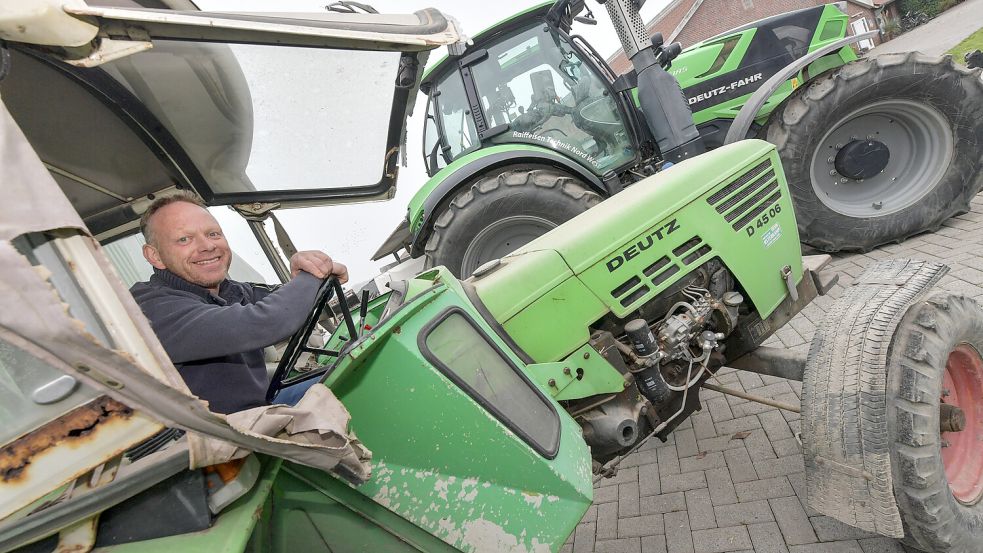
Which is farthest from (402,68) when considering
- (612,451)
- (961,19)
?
(961,19)

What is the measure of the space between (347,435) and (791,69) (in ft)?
13.5

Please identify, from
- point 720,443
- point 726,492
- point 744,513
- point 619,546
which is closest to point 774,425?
point 720,443

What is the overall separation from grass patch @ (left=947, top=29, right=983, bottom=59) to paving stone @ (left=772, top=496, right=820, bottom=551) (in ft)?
37.2

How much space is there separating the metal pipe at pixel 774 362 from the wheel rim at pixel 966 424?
46cm

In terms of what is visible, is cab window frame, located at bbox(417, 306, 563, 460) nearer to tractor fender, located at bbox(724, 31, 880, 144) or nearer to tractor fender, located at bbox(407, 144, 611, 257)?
tractor fender, located at bbox(407, 144, 611, 257)

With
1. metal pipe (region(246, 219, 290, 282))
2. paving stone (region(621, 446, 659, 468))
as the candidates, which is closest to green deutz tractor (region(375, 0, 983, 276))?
metal pipe (region(246, 219, 290, 282))

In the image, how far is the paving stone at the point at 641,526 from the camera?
230cm

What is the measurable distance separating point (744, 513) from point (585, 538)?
2.28ft

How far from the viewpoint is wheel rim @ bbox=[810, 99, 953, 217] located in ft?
13.1

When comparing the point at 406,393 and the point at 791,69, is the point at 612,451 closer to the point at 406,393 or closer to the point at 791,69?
the point at 406,393

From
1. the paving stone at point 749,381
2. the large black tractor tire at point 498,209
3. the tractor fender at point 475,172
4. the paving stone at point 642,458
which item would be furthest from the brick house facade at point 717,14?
the paving stone at point 642,458

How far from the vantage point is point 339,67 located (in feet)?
5.54

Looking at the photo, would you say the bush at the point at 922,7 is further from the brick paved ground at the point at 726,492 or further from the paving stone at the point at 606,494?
the paving stone at the point at 606,494

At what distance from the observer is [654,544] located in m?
2.22
